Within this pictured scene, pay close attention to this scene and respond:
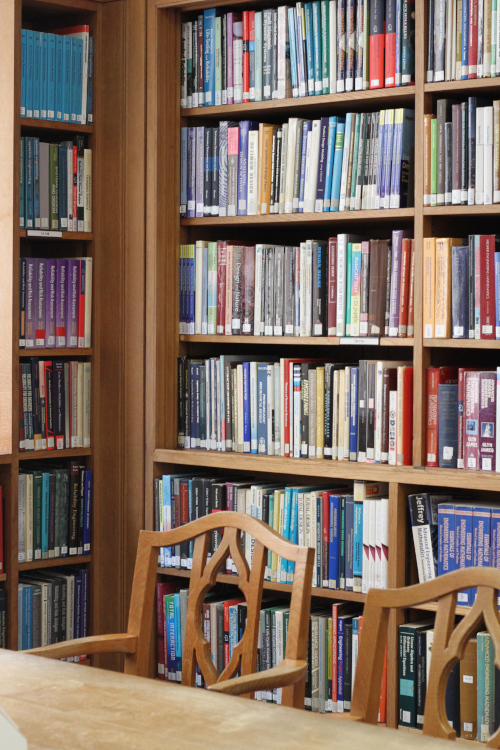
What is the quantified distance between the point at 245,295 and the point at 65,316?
600 mm

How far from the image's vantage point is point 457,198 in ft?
9.37

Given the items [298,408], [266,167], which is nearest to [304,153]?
[266,167]

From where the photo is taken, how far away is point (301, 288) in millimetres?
3158

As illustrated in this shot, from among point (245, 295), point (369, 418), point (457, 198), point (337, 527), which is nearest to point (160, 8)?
point (245, 295)

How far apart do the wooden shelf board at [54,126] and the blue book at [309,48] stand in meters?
0.77

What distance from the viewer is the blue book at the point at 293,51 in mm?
3141

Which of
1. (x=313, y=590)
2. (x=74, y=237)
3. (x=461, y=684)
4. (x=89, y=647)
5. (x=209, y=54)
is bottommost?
(x=461, y=684)

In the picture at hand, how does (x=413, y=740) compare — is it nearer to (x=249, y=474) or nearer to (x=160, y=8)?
(x=249, y=474)

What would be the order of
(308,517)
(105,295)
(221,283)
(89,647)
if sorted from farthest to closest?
(105,295), (221,283), (308,517), (89,647)

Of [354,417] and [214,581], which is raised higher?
[354,417]

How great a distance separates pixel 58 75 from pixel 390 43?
1.08 m

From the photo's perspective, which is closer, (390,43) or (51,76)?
(390,43)

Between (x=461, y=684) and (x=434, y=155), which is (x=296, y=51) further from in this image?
(x=461, y=684)

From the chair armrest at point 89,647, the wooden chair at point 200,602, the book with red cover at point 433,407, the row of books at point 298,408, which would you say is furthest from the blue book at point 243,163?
the chair armrest at point 89,647
